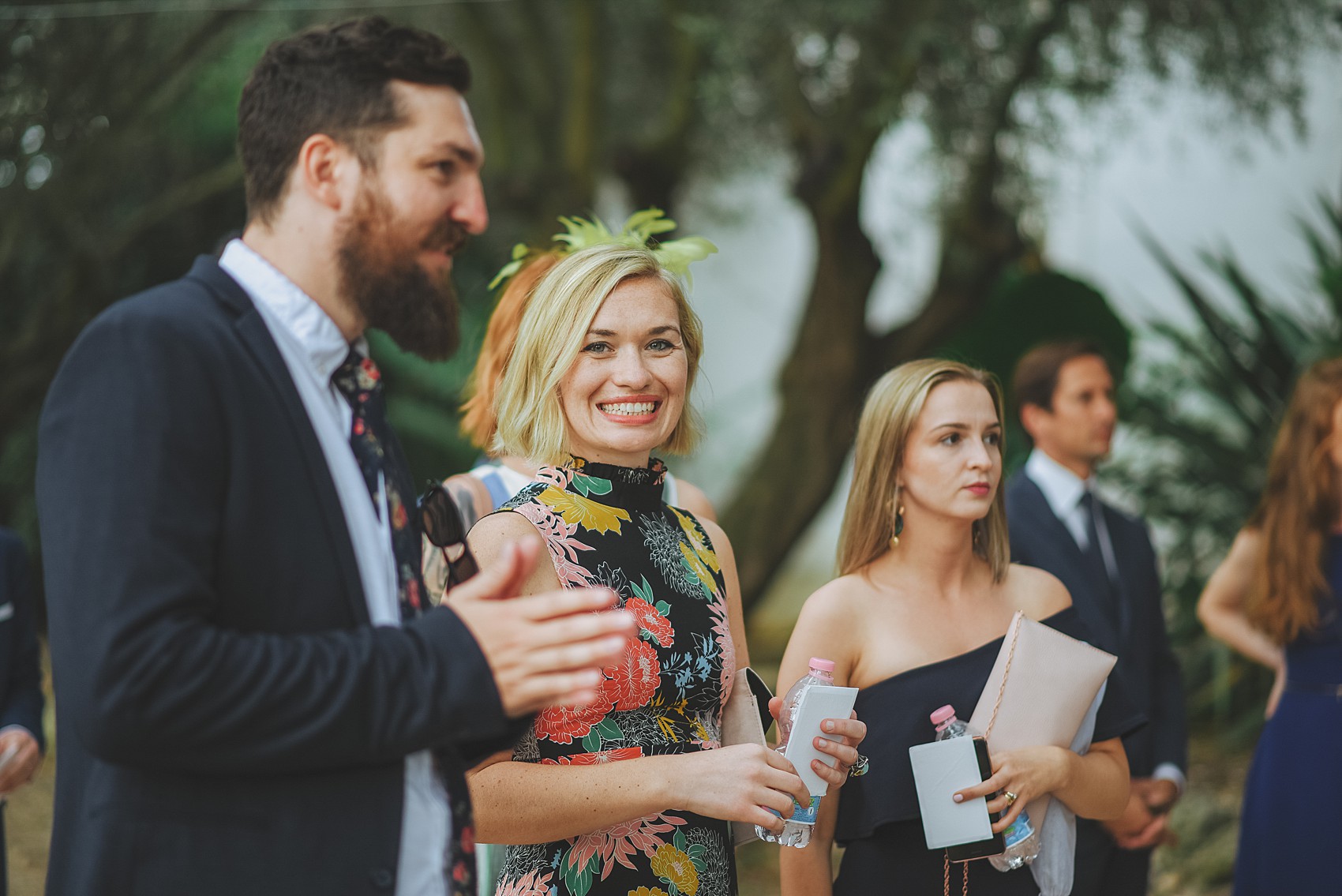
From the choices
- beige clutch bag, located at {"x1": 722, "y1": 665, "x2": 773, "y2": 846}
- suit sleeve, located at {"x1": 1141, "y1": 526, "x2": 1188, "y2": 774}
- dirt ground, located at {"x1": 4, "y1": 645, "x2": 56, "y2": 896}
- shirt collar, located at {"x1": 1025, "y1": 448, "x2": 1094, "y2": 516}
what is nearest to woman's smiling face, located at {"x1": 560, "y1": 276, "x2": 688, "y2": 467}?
beige clutch bag, located at {"x1": 722, "y1": 665, "x2": 773, "y2": 846}

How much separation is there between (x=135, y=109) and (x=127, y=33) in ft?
1.25

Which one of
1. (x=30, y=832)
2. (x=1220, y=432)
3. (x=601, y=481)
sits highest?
(x=1220, y=432)

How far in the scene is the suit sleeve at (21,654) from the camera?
297cm

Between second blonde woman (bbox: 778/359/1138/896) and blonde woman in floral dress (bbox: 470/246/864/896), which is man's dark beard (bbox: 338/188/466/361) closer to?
blonde woman in floral dress (bbox: 470/246/864/896)

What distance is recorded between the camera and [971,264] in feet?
21.5

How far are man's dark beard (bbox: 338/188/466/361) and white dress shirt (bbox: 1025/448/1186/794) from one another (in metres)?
2.51

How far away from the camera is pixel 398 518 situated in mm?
1463

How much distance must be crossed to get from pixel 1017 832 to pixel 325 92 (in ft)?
5.76

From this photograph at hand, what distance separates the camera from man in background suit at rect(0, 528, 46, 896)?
2855 mm

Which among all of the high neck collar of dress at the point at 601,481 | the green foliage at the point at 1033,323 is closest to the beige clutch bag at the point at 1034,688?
the high neck collar of dress at the point at 601,481

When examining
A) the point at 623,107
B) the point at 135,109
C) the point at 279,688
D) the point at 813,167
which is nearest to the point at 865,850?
the point at 279,688

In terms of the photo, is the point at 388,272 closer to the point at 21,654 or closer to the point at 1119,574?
the point at 21,654

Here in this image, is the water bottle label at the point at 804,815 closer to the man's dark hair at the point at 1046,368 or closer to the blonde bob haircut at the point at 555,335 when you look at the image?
the blonde bob haircut at the point at 555,335

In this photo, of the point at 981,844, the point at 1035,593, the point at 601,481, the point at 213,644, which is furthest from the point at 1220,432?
the point at 213,644
